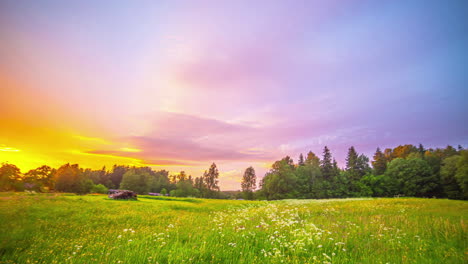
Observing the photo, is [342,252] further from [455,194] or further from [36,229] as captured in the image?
[455,194]

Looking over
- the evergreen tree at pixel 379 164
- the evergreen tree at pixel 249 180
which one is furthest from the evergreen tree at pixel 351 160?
the evergreen tree at pixel 249 180

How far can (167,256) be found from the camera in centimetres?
524

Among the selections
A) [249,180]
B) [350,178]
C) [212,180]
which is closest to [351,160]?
[350,178]

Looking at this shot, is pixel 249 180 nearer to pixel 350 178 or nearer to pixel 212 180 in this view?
pixel 212 180

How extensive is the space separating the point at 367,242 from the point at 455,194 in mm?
78011

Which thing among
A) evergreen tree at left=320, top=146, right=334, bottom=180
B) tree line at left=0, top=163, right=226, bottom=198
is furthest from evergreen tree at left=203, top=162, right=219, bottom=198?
evergreen tree at left=320, top=146, right=334, bottom=180

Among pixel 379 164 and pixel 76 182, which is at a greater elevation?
pixel 379 164

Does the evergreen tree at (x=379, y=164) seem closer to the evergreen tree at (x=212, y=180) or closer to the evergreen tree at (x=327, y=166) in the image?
the evergreen tree at (x=327, y=166)

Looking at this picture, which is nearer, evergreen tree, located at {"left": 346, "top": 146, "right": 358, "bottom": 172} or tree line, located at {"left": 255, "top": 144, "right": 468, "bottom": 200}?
tree line, located at {"left": 255, "top": 144, "right": 468, "bottom": 200}

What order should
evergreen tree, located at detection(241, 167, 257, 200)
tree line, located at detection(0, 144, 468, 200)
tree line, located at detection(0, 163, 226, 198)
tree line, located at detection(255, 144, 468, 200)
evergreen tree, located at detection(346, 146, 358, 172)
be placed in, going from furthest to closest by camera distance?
evergreen tree, located at detection(241, 167, 257, 200) < evergreen tree, located at detection(346, 146, 358, 172) < tree line, located at detection(255, 144, 468, 200) < tree line, located at detection(0, 144, 468, 200) < tree line, located at detection(0, 163, 226, 198)

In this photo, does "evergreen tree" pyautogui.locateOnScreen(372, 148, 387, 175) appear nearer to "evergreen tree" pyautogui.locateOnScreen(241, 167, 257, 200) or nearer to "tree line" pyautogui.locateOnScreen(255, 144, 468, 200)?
"tree line" pyautogui.locateOnScreen(255, 144, 468, 200)

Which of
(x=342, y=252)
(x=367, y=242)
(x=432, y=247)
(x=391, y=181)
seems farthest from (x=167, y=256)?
(x=391, y=181)

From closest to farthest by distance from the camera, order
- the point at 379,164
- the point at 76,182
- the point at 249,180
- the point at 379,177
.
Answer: the point at 76,182 → the point at 379,177 → the point at 379,164 → the point at 249,180

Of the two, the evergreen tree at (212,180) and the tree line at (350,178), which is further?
the evergreen tree at (212,180)
